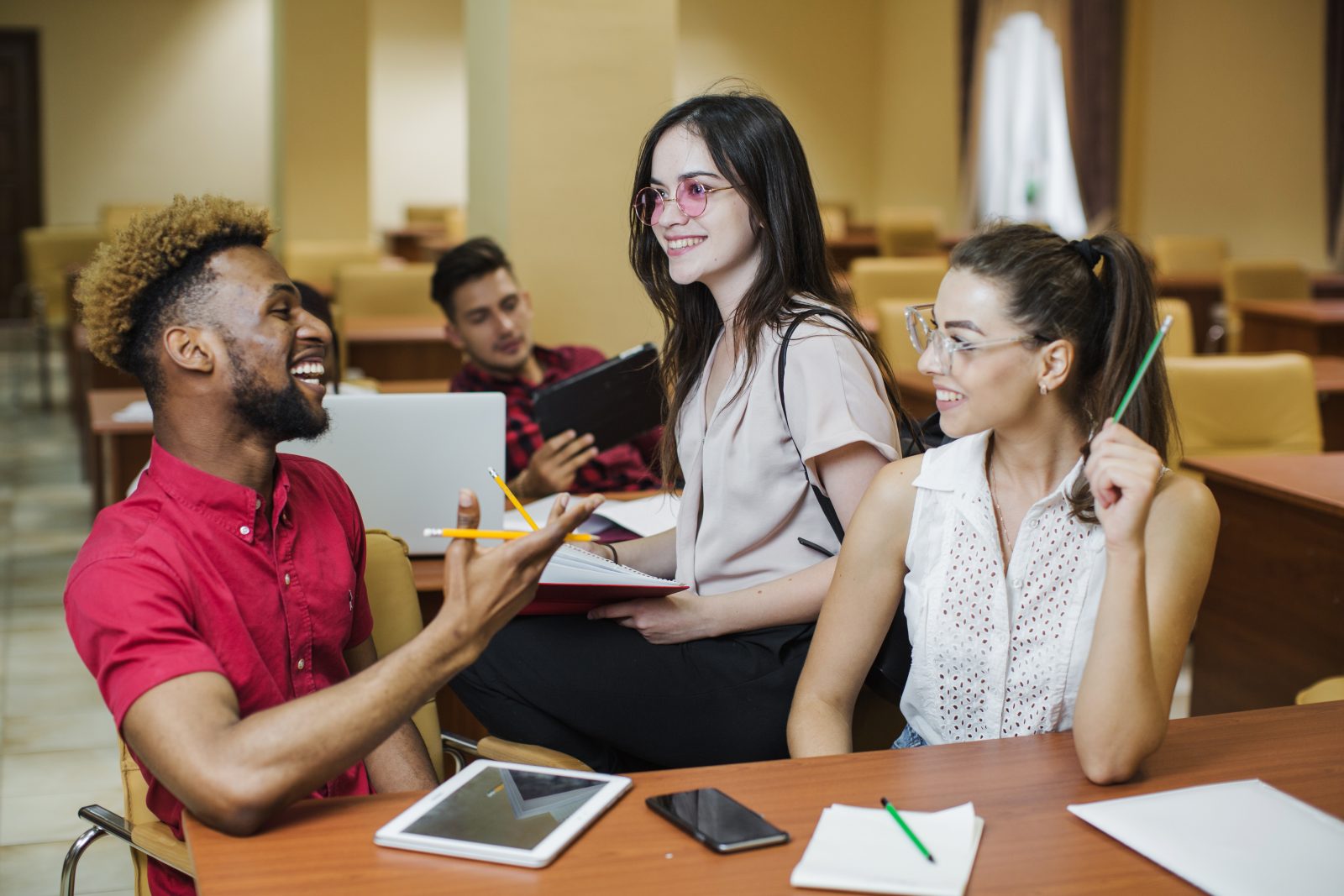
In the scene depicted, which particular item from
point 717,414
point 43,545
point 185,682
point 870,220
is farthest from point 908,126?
point 185,682

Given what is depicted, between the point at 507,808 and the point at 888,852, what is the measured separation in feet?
1.16

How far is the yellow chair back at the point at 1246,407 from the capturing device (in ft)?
12.9

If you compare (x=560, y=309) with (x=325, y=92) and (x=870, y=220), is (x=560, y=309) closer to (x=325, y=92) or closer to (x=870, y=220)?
(x=325, y=92)

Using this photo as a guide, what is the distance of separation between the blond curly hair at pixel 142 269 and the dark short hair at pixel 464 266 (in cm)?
182

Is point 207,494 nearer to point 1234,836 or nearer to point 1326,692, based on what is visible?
point 1234,836

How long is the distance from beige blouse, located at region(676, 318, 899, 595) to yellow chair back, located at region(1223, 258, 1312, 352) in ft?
19.8

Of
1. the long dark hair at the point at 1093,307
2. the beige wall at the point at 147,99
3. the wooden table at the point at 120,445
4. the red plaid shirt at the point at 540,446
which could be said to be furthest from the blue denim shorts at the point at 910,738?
the beige wall at the point at 147,99

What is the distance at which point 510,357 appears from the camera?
333 centimetres

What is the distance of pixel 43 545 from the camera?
5211 mm

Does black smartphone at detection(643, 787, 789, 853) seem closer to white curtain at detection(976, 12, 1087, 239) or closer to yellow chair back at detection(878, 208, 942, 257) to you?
yellow chair back at detection(878, 208, 942, 257)

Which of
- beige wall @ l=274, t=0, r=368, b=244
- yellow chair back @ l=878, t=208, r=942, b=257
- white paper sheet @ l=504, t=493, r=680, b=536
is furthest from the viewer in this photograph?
yellow chair back @ l=878, t=208, r=942, b=257

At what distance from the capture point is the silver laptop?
221 centimetres

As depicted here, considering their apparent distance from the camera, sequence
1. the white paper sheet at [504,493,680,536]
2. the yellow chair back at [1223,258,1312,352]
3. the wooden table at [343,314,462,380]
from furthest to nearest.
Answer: the yellow chair back at [1223,258,1312,352] < the wooden table at [343,314,462,380] < the white paper sheet at [504,493,680,536]

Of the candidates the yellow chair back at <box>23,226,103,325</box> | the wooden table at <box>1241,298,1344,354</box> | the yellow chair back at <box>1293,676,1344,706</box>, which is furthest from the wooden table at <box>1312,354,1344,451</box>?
the yellow chair back at <box>23,226,103,325</box>
